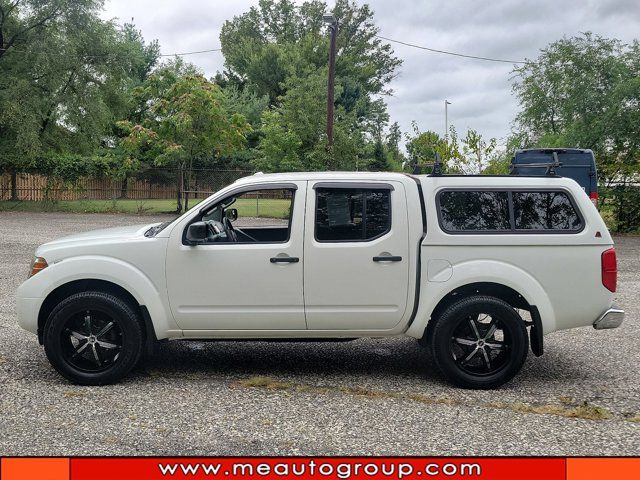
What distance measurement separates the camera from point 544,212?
5.52m

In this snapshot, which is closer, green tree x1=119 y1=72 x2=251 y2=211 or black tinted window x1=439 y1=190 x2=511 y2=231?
black tinted window x1=439 y1=190 x2=511 y2=231

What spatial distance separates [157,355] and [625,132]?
18.4 m

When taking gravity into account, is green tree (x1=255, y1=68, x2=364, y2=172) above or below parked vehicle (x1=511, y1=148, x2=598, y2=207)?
above

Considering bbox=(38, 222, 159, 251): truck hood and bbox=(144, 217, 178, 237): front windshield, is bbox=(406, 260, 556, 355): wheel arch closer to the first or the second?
bbox=(144, 217, 178, 237): front windshield

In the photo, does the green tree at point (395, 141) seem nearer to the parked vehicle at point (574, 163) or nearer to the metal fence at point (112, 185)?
the metal fence at point (112, 185)

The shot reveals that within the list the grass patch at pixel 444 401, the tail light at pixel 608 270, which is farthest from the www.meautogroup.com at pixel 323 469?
the tail light at pixel 608 270

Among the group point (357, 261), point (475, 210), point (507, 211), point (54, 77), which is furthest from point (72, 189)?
point (507, 211)

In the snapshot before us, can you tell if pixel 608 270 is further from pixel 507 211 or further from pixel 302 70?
pixel 302 70

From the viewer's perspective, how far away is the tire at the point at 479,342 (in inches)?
Result: 208

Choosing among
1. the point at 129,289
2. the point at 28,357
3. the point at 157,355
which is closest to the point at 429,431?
the point at 129,289

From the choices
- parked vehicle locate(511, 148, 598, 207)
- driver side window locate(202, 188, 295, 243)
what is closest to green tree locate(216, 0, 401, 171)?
parked vehicle locate(511, 148, 598, 207)

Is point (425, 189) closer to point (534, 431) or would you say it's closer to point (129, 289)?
point (534, 431)

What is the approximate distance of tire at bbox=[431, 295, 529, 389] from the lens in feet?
17.4

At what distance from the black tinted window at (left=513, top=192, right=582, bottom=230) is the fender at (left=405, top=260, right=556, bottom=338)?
0.41 meters
